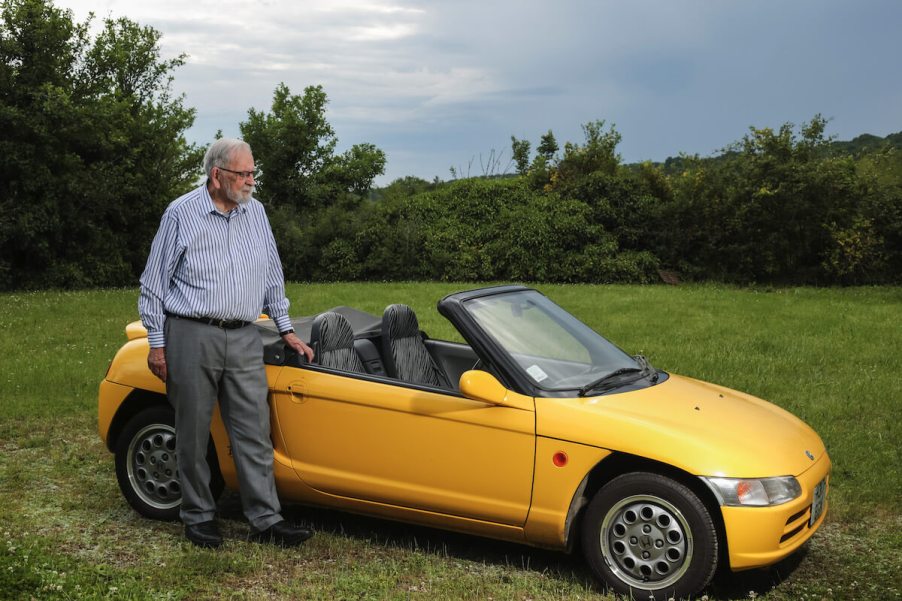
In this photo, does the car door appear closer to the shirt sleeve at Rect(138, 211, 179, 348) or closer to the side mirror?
the side mirror

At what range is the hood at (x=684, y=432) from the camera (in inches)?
177

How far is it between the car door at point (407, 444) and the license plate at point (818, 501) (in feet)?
4.81

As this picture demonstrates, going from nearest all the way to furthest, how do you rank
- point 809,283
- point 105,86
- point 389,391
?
point 389,391 → point 809,283 → point 105,86

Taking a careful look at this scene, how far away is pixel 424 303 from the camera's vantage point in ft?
63.0

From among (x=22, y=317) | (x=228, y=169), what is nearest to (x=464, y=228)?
(x=22, y=317)

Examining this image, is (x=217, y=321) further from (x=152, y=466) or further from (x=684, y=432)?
(x=684, y=432)

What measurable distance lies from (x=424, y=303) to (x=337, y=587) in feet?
47.4

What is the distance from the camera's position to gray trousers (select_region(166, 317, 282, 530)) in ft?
17.2

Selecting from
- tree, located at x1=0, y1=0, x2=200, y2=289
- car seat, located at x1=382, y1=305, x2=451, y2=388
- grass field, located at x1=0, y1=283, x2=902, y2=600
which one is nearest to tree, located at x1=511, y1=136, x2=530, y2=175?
tree, located at x1=0, y1=0, x2=200, y2=289

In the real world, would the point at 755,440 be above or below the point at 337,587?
above

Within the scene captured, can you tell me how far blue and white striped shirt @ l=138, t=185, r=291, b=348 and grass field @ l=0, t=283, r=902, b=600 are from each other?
1.29 m

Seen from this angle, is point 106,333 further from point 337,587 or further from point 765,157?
point 765,157

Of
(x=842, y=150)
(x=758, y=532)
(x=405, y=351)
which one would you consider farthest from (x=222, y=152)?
(x=842, y=150)

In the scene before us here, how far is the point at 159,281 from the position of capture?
17.3 feet
